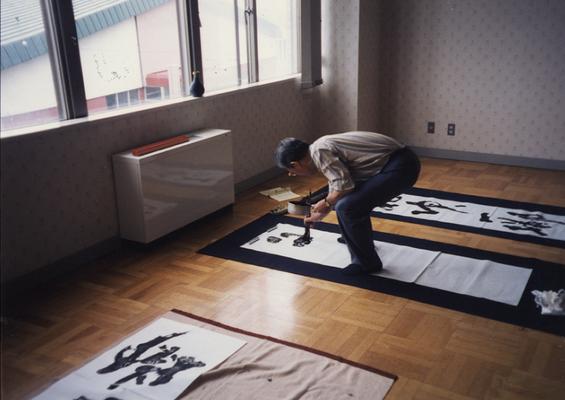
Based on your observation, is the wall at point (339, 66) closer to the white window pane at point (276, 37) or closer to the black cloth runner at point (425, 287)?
the white window pane at point (276, 37)

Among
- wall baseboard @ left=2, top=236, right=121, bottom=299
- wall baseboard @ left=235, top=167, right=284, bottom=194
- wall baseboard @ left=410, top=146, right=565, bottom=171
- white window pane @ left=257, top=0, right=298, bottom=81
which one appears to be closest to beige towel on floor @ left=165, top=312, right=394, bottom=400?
wall baseboard @ left=2, top=236, right=121, bottom=299

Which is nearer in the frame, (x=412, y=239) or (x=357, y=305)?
(x=357, y=305)

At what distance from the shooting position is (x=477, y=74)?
16.4ft

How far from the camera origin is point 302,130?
200 inches

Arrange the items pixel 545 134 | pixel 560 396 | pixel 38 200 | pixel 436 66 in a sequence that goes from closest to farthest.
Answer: pixel 560 396
pixel 38 200
pixel 545 134
pixel 436 66

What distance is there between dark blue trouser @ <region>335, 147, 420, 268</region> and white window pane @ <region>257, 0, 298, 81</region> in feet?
6.78

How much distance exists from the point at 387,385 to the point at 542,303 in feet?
3.28

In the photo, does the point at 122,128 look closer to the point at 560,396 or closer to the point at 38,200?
the point at 38,200

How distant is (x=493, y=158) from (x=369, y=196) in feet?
8.85

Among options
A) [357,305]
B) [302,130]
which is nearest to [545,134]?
[302,130]

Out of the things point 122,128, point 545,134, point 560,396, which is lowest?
point 560,396

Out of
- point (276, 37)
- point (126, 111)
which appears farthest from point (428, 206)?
point (126, 111)

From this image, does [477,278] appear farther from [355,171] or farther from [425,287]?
[355,171]

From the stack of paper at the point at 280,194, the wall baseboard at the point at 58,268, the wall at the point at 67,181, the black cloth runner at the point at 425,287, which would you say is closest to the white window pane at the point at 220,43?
the wall at the point at 67,181
